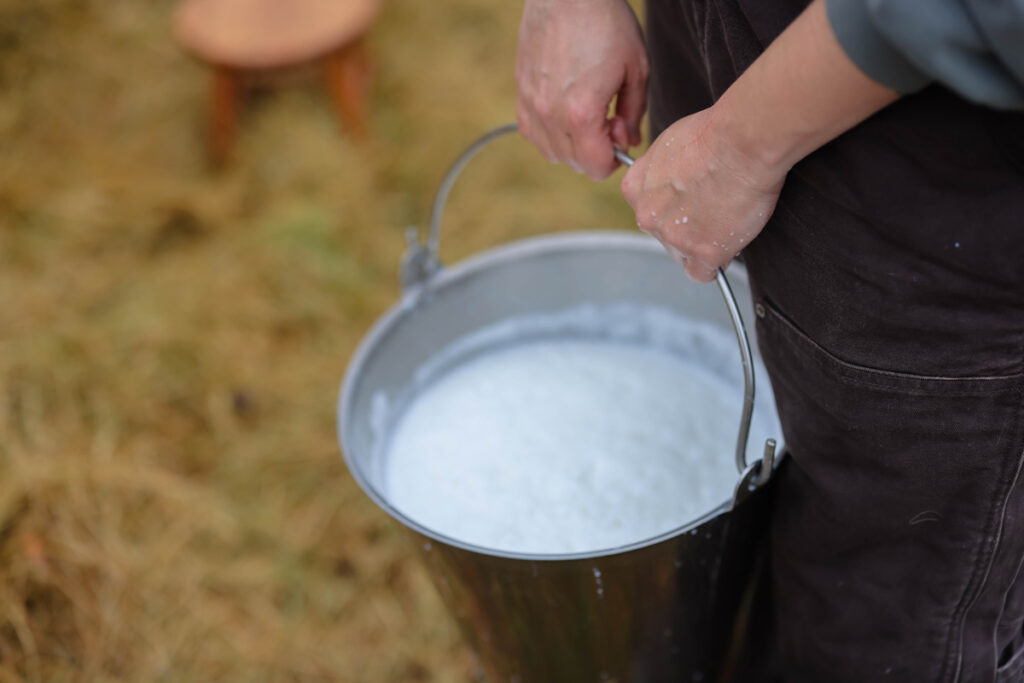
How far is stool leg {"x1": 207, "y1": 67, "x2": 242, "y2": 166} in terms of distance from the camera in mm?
2168

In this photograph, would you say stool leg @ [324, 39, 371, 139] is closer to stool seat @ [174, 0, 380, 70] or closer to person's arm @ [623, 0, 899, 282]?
stool seat @ [174, 0, 380, 70]

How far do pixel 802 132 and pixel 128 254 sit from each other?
1.73 m

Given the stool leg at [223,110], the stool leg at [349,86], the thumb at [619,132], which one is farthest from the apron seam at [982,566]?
the stool leg at [223,110]

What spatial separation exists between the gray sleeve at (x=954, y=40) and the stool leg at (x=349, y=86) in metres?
1.88

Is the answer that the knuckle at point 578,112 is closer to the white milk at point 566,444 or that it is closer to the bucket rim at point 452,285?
the bucket rim at point 452,285

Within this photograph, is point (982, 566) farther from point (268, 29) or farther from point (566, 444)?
point (268, 29)

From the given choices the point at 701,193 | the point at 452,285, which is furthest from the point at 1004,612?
the point at 452,285

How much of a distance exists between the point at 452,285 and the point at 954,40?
0.68 meters

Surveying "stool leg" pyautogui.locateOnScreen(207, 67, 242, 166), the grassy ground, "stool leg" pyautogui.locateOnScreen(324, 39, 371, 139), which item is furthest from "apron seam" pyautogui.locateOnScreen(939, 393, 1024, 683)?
"stool leg" pyautogui.locateOnScreen(207, 67, 242, 166)

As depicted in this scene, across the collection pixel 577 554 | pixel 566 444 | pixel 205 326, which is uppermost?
pixel 577 554

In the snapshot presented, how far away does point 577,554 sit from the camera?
2.33 feet

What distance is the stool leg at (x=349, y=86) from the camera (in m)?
2.19

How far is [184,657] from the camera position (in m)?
1.26

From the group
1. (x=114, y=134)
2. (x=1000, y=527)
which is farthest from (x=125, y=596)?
(x=114, y=134)
